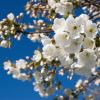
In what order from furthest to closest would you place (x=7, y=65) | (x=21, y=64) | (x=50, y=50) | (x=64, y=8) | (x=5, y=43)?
(x=7, y=65) → (x=5, y=43) → (x=21, y=64) → (x=64, y=8) → (x=50, y=50)

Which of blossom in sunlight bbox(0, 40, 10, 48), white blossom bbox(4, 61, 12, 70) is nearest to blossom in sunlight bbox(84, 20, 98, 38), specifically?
blossom in sunlight bbox(0, 40, 10, 48)

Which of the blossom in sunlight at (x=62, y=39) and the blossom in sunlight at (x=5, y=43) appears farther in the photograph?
the blossom in sunlight at (x=5, y=43)

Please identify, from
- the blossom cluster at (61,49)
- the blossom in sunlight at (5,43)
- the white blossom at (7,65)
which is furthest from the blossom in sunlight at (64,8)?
the white blossom at (7,65)

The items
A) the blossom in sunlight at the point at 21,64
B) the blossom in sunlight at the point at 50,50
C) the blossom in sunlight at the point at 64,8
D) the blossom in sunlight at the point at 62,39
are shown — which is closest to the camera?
the blossom in sunlight at the point at 62,39

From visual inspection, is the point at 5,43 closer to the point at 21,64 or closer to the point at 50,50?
the point at 21,64

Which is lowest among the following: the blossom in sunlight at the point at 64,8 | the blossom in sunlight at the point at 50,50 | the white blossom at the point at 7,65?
the blossom in sunlight at the point at 50,50

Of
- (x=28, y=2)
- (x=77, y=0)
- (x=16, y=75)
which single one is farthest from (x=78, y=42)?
(x=28, y=2)

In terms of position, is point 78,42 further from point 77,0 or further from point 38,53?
point 77,0

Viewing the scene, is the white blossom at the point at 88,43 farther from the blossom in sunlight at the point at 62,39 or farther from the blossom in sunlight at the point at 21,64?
the blossom in sunlight at the point at 21,64

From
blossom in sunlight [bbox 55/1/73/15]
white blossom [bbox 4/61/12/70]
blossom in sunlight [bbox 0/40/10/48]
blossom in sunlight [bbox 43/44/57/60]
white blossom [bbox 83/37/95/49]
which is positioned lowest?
white blossom [bbox 83/37/95/49]

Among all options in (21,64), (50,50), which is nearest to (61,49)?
(50,50)

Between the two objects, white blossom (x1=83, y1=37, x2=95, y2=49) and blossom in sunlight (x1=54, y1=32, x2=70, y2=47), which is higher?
blossom in sunlight (x1=54, y1=32, x2=70, y2=47)

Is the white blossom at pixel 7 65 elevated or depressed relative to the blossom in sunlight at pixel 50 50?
elevated

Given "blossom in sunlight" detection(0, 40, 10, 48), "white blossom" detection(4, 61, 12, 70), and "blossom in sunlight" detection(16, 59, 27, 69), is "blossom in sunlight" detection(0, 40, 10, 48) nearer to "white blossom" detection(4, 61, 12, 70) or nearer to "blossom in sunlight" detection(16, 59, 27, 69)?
"white blossom" detection(4, 61, 12, 70)
